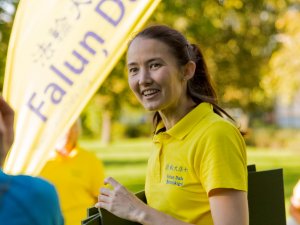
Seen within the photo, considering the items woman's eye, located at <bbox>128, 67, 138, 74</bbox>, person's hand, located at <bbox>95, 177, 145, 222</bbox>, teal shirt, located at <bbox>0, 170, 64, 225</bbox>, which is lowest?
teal shirt, located at <bbox>0, 170, 64, 225</bbox>

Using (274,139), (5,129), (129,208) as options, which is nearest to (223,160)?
(129,208)

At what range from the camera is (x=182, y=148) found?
2111mm

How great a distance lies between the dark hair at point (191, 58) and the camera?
2.20 metres

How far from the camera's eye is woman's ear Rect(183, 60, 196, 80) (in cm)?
225

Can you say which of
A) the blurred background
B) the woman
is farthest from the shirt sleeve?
the blurred background

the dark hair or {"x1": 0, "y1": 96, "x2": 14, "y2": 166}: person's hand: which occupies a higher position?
the dark hair

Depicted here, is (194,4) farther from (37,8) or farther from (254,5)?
(37,8)

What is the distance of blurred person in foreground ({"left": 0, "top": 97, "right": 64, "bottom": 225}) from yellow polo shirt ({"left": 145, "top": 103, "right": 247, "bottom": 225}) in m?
0.72

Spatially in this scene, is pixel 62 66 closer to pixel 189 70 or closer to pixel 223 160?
pixel 189 70

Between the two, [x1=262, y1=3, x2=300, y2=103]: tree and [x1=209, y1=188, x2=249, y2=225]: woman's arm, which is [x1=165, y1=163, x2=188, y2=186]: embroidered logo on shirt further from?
[x1=262, y1=3, x2=300, y2=103]: tree

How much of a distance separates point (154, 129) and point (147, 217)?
0.57 metres

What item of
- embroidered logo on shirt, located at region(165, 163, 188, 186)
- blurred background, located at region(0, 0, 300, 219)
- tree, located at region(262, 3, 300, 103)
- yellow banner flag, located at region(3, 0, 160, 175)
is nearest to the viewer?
embroidered logo on shirt, located at region(165, 163, 188, 186)

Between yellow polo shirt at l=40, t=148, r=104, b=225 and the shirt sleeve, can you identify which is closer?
the shirt sleeve

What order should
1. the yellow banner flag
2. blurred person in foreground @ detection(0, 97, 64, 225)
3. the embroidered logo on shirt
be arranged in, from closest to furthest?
blurred person in foreground @ detection(0, 97, 64, 225), the embroidered logo on shirt, the yellow banner flag
